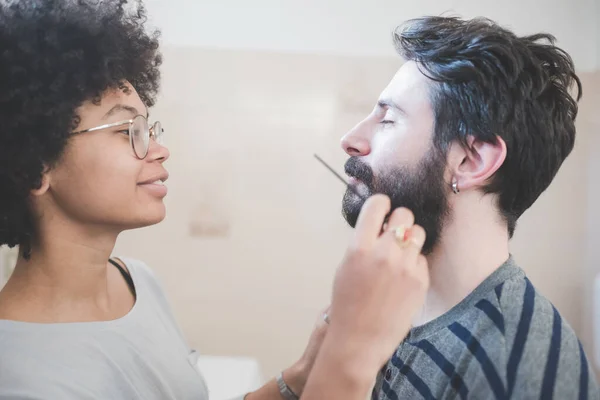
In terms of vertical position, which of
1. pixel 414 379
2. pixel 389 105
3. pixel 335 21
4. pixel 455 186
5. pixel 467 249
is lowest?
pixel 414 379

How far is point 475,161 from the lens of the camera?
82 centimetres

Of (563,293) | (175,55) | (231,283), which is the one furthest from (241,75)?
(563,293)

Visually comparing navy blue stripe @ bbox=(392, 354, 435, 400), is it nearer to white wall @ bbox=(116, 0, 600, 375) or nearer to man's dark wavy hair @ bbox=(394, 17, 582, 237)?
man's dark wavy hair @ bbox=(394, 17, 582, 237)

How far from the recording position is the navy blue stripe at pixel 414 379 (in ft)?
2.44

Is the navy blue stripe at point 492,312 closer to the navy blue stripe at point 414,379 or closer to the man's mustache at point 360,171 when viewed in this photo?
the navy blue stripe at point 414,379

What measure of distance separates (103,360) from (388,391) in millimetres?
519

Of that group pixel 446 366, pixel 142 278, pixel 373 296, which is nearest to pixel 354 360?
pixel 373 296

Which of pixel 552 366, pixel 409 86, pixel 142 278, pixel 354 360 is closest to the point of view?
pixel 354 360

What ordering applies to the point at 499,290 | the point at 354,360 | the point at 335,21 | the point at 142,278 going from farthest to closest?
the point at 335,21
the point at 142,278
the point at 499,290
the point at 354,360

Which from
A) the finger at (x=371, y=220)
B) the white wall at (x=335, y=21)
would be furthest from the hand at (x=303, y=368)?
the white wall at (x=335, y=21)

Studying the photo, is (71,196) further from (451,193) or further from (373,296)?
(451,193)

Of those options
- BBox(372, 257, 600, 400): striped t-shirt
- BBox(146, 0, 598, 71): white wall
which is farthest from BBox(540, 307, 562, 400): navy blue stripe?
BBox(146, 0, 598, 71): white wall

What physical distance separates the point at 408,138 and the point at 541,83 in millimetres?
257

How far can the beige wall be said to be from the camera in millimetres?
1715
